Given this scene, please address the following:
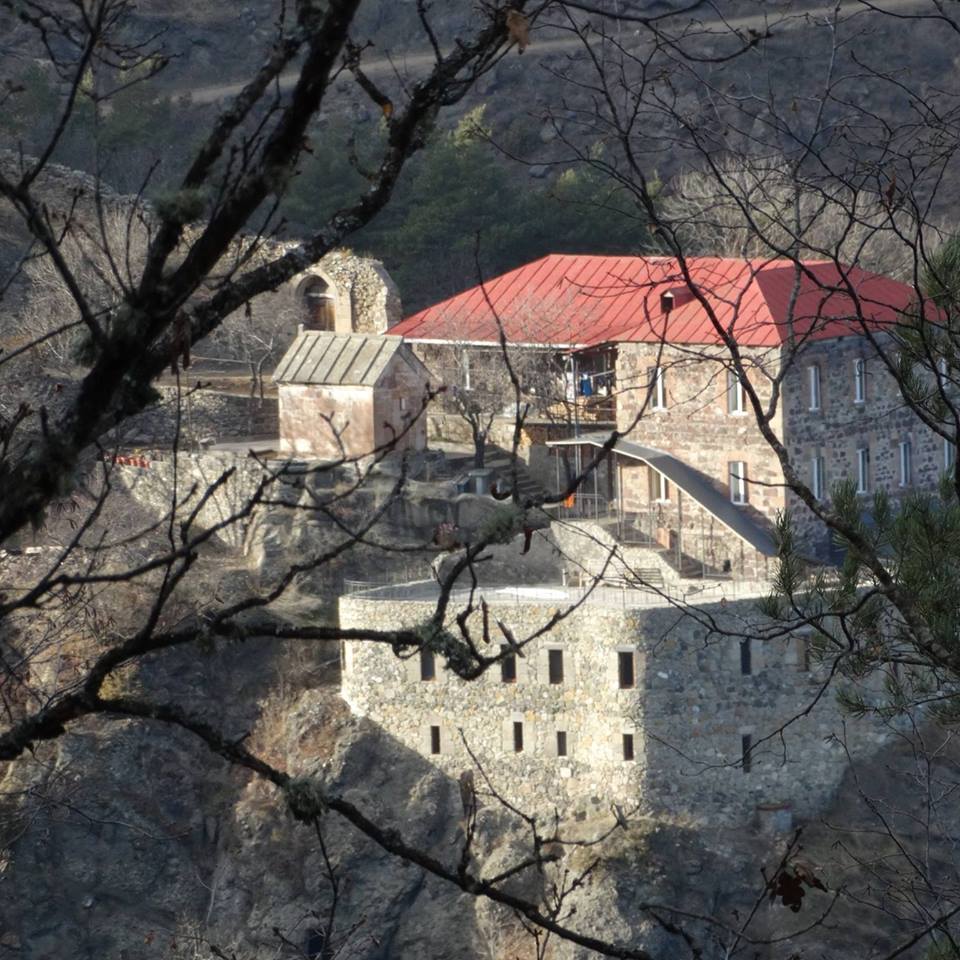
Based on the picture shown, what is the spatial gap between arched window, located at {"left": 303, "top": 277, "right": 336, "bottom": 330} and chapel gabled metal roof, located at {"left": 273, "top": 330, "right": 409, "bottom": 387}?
5.70m

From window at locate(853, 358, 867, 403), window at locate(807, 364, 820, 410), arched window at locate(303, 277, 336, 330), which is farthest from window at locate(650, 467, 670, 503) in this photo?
arched window at locate(303, 277, 336, 330)

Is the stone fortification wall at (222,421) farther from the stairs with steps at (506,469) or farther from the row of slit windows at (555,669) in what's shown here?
the row of slit windows at (555,669)

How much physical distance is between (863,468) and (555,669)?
7.40 m

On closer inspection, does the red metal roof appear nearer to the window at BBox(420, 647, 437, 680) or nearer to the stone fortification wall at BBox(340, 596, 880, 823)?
the stone fortification wall at BBox(340, 596, 880, 823)

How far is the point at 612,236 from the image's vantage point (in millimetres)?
43469

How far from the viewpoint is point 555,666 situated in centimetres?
2694

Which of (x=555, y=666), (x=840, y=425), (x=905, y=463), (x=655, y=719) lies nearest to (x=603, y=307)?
(x=840, y=425)

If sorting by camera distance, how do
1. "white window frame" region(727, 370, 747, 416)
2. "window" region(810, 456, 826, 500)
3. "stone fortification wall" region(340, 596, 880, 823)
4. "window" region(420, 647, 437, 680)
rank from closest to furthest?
"stone fortification wall" region(340, 596, 880, 823), "window" region(420, 647, 437, 680), "white window frame" region(727, 370, 747, 416), "window" region(810, 456, 826, 500)

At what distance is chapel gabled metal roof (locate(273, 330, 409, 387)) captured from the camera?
108 feet

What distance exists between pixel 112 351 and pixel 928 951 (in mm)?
5334

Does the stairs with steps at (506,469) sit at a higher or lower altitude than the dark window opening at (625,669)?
higher

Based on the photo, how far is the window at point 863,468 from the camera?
102 ft

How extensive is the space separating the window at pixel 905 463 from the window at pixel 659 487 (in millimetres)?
4349

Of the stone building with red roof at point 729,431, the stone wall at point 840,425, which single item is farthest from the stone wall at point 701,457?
the stone wall at point 840,425
